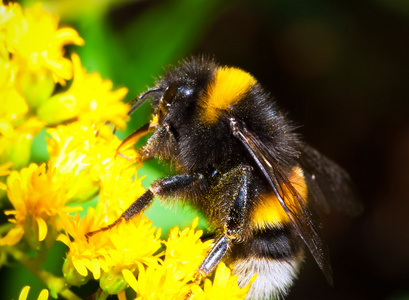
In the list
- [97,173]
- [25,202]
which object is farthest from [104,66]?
[25,202]

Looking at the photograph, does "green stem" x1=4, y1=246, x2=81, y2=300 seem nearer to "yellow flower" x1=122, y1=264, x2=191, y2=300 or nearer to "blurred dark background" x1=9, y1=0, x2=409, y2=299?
"yellow flower" x1=122, y1=264, x2=191, y2=300

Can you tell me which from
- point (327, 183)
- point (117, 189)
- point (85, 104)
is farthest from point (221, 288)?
point (85, 104)

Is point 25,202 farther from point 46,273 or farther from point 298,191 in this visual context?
point 298,191

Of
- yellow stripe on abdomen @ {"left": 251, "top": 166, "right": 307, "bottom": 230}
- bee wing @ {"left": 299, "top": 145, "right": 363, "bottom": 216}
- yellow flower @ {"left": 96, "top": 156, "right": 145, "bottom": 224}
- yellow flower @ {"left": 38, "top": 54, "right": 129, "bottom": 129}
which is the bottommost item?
bee wing @ {"left": 299, "top": 145, "right": 363, "bottom": 216}

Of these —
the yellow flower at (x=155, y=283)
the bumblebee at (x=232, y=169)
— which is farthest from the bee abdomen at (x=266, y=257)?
the yellow flower at (x=155, y=283)

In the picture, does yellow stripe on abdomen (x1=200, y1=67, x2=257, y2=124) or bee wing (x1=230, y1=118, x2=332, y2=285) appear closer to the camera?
bee wing (x1=230, y1=118, x2=332, y2=285)

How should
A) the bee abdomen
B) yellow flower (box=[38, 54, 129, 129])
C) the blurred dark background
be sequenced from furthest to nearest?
the blurred dark background < yellow flower (box=[38, 54, 129, 129]) < the bee abdomen

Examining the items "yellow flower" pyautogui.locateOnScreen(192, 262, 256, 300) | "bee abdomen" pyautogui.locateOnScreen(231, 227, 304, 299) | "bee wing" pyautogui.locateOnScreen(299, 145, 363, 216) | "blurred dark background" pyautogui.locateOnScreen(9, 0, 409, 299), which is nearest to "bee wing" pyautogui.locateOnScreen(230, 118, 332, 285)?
"bee abdomen" pyautogui.locateOnScreen(231, 227, 304, 299)

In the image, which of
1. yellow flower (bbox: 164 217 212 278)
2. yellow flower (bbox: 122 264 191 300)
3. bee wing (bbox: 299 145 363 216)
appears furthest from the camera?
bee wing (bbox: 299 145 363 216)
